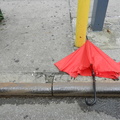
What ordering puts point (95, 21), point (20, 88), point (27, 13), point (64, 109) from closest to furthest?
point (64, 109), point (20, 88), point (95, 21), point (27, 13)

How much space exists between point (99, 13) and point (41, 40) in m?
1.36

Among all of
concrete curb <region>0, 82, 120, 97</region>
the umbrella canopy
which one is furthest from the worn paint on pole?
concrete curb <region>0, 82, 120, 97</region>

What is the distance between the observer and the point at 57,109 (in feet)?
6.86

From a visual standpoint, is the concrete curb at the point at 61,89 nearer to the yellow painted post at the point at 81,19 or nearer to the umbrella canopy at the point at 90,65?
the umbrella canopy at the point at 90,65

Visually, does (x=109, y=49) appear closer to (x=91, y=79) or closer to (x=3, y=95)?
(x=91, y=79)

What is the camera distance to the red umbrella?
2.32 meters

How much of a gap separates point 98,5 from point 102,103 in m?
1.99

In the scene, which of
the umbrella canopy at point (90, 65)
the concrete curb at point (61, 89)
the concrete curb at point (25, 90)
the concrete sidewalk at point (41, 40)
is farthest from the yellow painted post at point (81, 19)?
the concrete curb at point (25, 90)

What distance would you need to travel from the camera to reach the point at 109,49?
291 centimetres

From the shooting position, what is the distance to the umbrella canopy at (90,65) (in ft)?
7.63

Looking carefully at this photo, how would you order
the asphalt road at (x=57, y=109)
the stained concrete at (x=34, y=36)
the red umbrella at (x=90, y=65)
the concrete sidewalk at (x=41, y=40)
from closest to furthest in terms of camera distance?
1. the asphalt road at (x=57, y=109)
2. the red umbrella at (x=90, y=65)
3. the concrete sidewalk at (x=41, y=40)
4. the stained concrete at (x=34, y=36)

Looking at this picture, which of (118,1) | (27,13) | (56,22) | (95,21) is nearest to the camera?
(95,21)

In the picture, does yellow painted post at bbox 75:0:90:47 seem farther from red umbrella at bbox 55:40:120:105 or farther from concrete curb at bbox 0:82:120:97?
concrete curb at bbox 0:82:120:97

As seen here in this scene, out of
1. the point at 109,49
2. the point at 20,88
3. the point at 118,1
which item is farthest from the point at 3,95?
the point at 118,1
